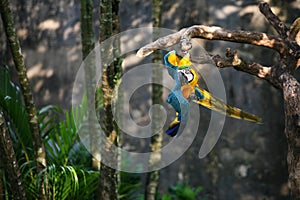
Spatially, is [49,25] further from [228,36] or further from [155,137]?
[228,36]

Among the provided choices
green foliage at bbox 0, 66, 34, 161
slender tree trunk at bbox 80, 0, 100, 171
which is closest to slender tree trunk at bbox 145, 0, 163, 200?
slender tree trunk at bbox 80, 0, 100, 171

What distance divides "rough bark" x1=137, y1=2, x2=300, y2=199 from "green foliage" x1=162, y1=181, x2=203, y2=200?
148 centimetres

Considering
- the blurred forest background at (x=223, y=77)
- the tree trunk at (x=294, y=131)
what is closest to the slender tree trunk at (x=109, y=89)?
the tree trunk at (x=294, y=131)

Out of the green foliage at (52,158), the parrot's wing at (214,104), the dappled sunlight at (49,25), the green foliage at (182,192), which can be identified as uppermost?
the dappled sunlight at (49,25)

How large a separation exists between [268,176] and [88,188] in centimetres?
138

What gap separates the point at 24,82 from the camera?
2369 mm

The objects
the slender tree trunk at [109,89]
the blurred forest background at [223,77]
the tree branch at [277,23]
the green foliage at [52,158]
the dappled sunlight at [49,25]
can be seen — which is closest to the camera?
the tree branch at [277,23]

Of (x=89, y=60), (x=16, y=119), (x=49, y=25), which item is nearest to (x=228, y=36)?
(x=89, y=60)

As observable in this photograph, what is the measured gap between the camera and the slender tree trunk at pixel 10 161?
2.19 metres

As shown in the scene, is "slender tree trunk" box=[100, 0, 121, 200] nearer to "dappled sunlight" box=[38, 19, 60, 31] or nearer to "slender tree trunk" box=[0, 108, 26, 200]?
"slender tree trunk" box=[0, 108, 26, 200]

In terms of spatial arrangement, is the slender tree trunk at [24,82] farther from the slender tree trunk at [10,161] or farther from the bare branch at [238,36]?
the bare branch at [238,36]

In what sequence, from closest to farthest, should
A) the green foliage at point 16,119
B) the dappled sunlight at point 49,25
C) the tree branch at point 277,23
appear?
1. the tree branch at point 277,23
2. the green foliage at point 16,119
3. the dappled sunlight at point 49,25

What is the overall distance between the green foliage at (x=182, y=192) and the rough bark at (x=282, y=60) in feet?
4.84

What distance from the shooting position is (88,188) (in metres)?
2.73
